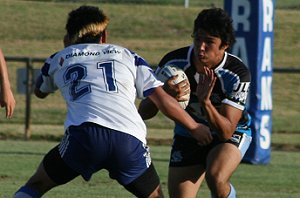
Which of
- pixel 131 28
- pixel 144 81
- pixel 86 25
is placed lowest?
pixel 131 28

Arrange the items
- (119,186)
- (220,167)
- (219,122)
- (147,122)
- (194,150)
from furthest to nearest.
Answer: (147,122)
(119,186)
(194,150)
(220,167)
(219,122)

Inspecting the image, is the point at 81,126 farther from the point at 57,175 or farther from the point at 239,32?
the point at 239,32

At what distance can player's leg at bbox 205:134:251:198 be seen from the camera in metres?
8.27

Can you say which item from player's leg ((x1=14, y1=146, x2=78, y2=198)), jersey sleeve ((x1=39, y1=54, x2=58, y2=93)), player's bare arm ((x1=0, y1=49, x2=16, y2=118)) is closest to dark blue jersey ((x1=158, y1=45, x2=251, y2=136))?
jersey sleeve ((x1=39, y1=54, x2=58, y2=93))

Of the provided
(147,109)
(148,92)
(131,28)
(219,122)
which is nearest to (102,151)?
(148,92)

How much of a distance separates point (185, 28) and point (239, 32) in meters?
15.7

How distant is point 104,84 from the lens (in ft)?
23.9

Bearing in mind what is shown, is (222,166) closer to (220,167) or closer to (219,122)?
(220,167)

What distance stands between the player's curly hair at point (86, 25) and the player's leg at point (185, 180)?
1604 millimetres

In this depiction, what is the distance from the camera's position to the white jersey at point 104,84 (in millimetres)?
7262

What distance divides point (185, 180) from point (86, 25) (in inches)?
69.2

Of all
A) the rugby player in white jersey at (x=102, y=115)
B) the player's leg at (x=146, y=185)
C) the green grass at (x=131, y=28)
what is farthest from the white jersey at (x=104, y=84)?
the green grass at (x=131, y=28)

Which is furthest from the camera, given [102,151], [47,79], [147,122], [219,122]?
[147,122]

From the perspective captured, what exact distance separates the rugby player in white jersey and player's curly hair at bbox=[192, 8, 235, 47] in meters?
1.03
